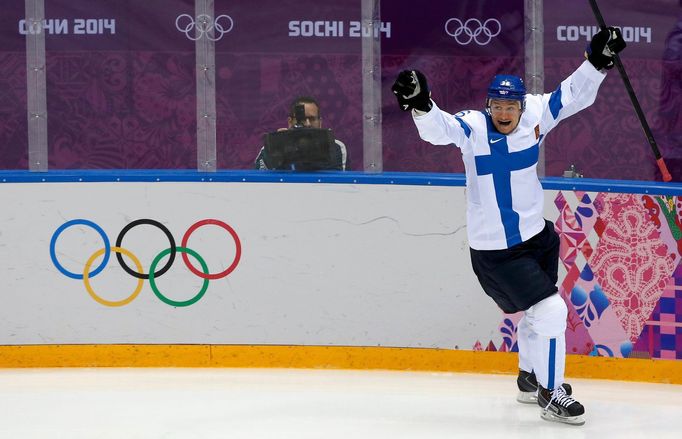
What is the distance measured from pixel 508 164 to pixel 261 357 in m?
1.65

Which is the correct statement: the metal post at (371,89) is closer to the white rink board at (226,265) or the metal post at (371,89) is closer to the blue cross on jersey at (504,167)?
the white rink board at (226,265)

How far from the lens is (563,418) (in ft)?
18.2

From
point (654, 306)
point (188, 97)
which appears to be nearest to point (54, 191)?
point (188, 97)

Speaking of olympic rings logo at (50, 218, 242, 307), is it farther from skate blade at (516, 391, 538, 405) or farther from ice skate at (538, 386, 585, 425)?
ice skate at (538, 386, 585, 425)

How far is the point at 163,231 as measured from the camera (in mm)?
6559

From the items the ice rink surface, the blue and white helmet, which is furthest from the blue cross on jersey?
the ice rink surface

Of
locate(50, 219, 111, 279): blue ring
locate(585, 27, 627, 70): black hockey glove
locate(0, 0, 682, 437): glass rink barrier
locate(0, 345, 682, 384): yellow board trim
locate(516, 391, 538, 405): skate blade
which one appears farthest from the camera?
locate(50, 219, 111, 279): blue ring

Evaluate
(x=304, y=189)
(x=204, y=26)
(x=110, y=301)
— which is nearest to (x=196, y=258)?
(x=110, y=301)

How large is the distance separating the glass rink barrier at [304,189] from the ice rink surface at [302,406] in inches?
6.4

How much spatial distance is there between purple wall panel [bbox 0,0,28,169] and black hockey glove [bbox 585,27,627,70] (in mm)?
2732

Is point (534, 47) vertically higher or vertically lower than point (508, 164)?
higher

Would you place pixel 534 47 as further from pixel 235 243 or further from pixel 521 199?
pixel 235 243

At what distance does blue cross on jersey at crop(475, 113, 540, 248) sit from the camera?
5605mm

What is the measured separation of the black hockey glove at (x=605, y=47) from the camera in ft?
17.9
